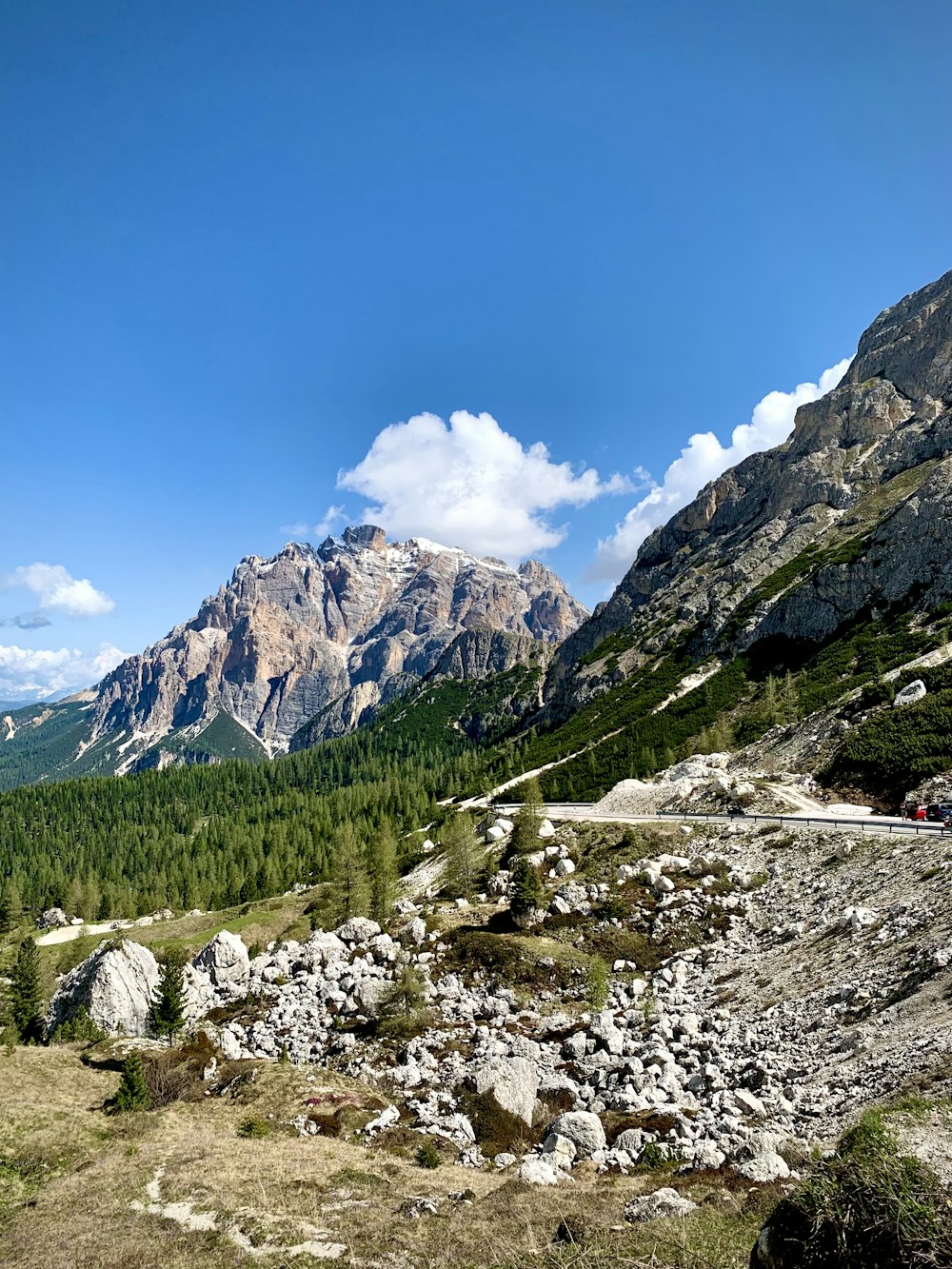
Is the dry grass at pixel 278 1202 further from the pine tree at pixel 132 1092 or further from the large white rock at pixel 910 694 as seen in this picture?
the large white rock at pixel 910 694

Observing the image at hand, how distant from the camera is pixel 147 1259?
18.6 m

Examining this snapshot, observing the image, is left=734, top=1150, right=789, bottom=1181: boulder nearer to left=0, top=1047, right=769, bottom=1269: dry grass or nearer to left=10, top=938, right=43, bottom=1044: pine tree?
left=0, top=1047, right=769, bottom=1269: dry grass

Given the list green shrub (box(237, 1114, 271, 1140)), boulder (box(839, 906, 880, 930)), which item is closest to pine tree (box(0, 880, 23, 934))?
green shrub (box(237, 1114, 271, 1140))

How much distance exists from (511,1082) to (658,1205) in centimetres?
1320

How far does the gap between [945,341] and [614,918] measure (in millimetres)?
206725

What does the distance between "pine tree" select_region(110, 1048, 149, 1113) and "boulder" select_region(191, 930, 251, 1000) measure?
21833 mm

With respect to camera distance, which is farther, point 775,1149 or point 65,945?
point 65,945

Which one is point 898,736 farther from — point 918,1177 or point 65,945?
point 65,945

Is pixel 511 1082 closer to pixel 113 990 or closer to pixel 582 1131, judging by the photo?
pixel 582 1131

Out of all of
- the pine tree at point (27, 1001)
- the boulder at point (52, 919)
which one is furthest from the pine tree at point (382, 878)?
the boulder at point (52, 919)

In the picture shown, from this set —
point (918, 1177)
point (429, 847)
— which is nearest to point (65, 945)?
point (429, 847)

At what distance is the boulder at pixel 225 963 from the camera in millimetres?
54938

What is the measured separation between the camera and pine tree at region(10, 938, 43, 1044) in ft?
163

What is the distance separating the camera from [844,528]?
15000 cm
